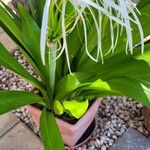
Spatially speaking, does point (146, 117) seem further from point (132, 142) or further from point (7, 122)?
point (7, 122)

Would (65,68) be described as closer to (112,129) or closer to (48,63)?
(48,63)

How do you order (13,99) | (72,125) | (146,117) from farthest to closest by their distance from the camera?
(146,117)
(72,125)
(13,99)

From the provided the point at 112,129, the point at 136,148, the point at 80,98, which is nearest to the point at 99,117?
the point at 112,129

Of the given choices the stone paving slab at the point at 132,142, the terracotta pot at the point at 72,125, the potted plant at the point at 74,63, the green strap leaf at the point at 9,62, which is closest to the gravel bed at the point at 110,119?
the stone paving slab at the point at 132,142

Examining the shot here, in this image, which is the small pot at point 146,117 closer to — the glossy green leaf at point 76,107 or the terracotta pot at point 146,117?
the terracotta pot at point 146,117

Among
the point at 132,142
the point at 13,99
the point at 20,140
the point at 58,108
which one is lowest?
the point at 132,142

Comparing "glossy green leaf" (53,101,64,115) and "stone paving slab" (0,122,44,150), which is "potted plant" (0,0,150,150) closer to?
"glossy green leaf" (53,101,64,115)

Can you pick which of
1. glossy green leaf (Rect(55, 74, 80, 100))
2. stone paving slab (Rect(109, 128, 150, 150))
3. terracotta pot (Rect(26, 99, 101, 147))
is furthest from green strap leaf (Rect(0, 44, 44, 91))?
stone paving slab (Rect(109, 128, 150, 150))

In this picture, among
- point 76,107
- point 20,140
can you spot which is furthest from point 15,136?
point 76,107
